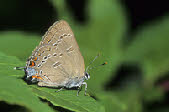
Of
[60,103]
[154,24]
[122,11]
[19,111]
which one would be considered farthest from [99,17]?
[60,103]

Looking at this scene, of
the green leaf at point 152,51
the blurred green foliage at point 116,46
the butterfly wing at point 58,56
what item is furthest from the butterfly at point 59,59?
the green leaf at point 152,51

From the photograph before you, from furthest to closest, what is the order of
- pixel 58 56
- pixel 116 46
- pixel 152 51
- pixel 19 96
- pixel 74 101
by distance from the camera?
pixel 152 51 → pixel 116 46 → pixel 58 56 → pixel 74 101 → pixel 19 96

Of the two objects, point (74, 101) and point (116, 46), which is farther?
point (116, 46)

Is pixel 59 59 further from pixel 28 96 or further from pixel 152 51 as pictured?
pixel 152 51

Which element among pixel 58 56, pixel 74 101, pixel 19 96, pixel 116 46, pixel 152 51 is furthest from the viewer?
pixel 152 51

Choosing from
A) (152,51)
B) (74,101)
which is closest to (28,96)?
(74,101)

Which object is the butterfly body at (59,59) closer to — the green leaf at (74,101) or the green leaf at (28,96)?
the green leaf at (28,96)

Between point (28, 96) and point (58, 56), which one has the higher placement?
point (28, 96)

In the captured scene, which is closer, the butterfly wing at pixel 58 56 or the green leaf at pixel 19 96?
the green leaf at pixel 19 96
